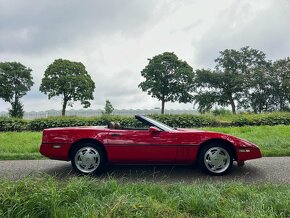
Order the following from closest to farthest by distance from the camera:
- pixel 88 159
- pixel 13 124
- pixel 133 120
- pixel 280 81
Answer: pixel 88 159
pixel 133 120
pixel 13 124
pixel 280 81

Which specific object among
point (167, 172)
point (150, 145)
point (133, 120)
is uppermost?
point (133, 120)

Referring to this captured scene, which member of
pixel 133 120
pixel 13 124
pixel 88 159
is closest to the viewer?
pixel 88 159

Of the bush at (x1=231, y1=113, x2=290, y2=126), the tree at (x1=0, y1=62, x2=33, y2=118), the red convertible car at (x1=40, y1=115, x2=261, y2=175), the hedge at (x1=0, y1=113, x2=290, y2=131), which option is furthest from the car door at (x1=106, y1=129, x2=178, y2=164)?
the tree at (x1=0, y1=62, x2=33, y2=118)

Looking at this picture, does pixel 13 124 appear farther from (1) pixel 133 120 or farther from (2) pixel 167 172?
(2) pixel 167 172

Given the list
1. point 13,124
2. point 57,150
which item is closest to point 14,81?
point 13,124

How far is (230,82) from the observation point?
44.8 metres

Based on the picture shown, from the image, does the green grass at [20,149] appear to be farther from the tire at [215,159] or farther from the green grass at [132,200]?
the tire at [215,159]

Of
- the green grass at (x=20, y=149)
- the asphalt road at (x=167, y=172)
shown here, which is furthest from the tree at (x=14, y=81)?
the asphalt road at (x=167, y=172)

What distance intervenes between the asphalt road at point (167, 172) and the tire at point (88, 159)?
0.60ft

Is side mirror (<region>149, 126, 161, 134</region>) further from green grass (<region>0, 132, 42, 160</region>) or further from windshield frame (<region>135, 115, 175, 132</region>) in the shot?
green grass (<region>0, 132, 42, 160</region>)

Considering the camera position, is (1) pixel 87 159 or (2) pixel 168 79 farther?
(2) pixel 168 79

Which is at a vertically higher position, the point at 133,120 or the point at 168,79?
the point at 168,79

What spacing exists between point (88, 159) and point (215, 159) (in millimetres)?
2244

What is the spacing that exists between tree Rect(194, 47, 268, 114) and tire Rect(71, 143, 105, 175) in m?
39.9
